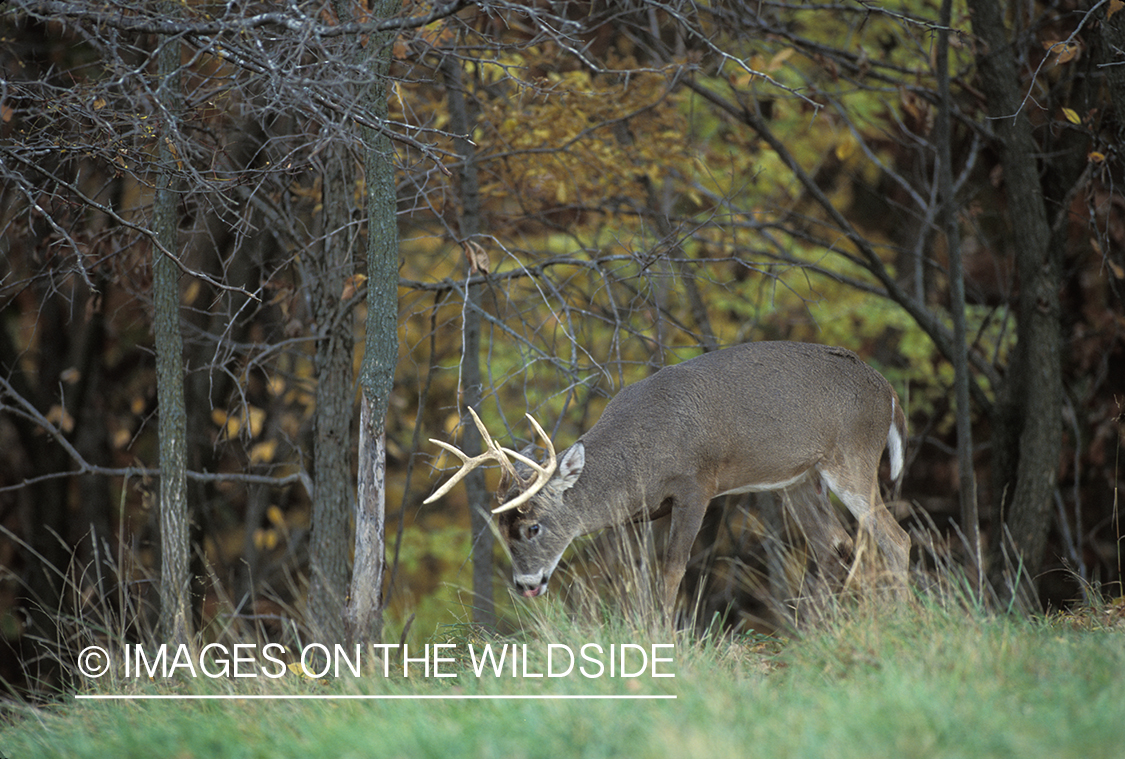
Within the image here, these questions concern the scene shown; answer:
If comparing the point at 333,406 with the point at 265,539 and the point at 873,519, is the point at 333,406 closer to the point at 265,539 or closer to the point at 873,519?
the point at 873,519

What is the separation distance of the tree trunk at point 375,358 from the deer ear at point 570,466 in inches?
40.9

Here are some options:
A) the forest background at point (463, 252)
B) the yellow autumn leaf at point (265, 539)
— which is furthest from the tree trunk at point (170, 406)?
the yellow autumn leaf at point (265, 539)

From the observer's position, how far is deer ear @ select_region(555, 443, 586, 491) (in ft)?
20.1

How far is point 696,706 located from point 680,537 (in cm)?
236

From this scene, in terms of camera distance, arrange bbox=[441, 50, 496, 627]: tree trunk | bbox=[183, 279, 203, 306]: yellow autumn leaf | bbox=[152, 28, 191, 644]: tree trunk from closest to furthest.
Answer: bbox=[152, 28, 191, 644]: tree trunk < bbox=[441, 50, 496, 627]: tree trunk < bbox=[183, 279, 203, 306]: yellow autumn leaf

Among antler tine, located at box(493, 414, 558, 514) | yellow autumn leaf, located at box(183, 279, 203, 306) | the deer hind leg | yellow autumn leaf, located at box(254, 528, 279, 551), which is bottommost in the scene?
yellow autumn leaf, located at box(254, 528, 279, 551)

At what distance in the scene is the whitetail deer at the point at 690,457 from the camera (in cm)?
621

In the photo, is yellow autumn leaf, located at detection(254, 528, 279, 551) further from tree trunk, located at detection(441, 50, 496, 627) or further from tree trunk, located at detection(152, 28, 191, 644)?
tree trunk, located at detection(152, 28, 191, 644)

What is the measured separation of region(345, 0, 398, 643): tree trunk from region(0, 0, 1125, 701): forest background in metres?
0.02

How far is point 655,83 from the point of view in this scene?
31.5 ft

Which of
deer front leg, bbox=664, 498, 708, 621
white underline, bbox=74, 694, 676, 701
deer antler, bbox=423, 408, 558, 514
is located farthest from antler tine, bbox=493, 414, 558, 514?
white underline, bbox=74, 694, 676, 701

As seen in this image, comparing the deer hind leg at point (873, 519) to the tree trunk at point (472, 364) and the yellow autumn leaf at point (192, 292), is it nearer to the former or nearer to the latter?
the tree trunk at point (472, 364)

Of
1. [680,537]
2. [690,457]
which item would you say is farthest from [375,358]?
[680,537]

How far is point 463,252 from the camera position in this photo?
23.9 ft
